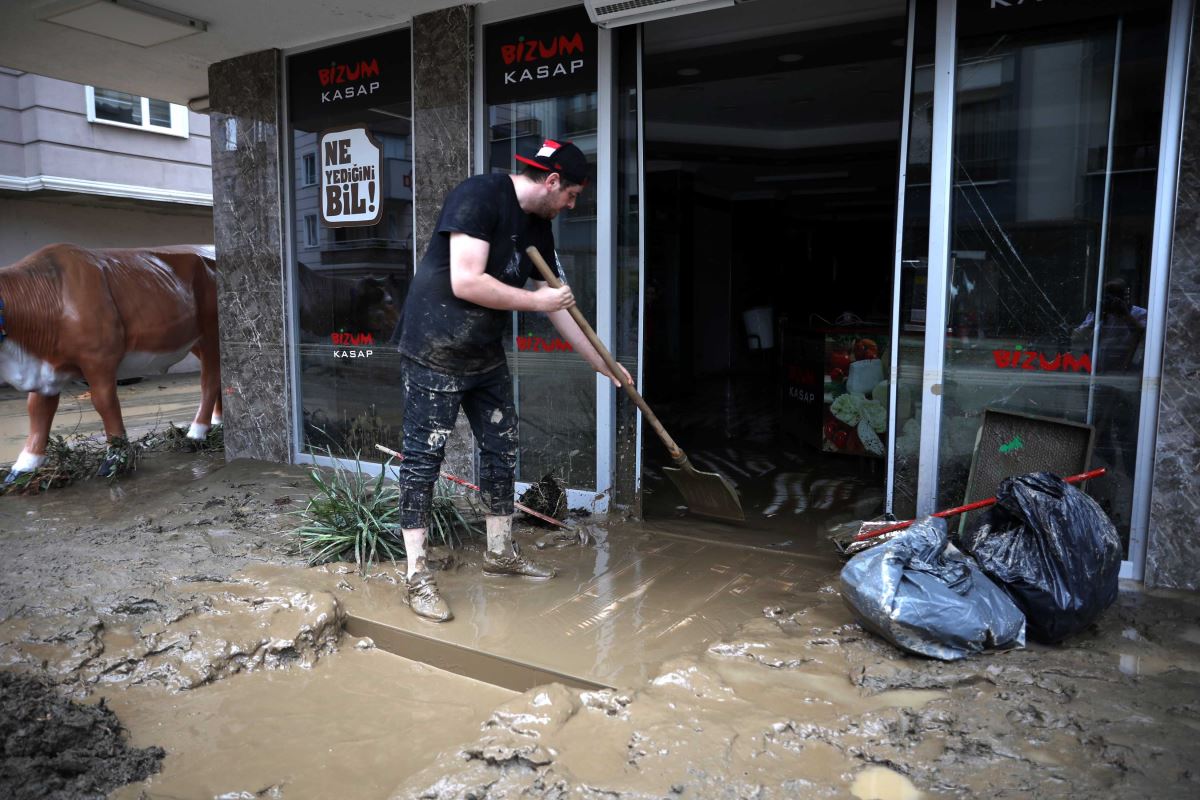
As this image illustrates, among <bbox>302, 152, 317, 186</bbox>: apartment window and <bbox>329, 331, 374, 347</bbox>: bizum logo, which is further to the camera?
<bbox>302, 152, 317, 186</bbox>: apartment window

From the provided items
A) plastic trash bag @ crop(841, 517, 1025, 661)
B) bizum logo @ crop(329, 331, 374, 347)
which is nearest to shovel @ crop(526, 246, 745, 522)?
plastic trash bag @ crop(841, 517, 1025, 661)

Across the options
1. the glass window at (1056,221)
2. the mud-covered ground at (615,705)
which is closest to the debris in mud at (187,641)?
the mud-covered ground at (615,705)

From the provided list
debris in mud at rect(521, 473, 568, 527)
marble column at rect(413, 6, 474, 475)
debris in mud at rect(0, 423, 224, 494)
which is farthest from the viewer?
debris in mud at rect(0, 423, 224, 494)

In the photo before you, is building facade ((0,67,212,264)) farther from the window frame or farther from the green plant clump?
the green plant clump

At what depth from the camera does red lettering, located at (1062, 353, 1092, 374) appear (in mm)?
3674

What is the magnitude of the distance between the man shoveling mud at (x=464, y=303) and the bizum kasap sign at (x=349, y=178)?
253 centimetres

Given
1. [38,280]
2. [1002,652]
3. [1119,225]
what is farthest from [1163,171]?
[38,280]

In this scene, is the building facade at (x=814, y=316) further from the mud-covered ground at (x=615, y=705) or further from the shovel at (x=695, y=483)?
the mud-covered ground at (x=615, y=705)

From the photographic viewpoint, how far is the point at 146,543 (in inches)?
171

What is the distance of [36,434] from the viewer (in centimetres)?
604

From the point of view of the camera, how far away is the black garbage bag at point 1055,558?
2846 millimetres

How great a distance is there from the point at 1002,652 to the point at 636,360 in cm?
255

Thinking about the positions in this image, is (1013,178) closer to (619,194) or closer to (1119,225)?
(1119,225)

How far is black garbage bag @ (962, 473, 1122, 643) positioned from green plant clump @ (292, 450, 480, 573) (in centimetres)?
255
